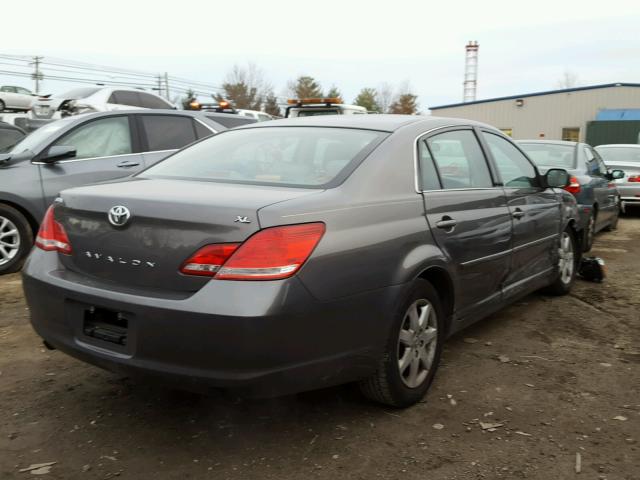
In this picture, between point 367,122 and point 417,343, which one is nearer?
point 417,343

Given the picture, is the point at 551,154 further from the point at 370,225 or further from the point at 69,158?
the point at 370,225

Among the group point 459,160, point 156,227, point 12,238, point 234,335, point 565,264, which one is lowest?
point 565,264

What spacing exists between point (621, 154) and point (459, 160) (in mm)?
10067

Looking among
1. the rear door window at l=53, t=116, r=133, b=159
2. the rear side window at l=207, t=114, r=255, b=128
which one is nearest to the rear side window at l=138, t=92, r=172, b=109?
the rear side window at l=207, t=114, r=255, b=128

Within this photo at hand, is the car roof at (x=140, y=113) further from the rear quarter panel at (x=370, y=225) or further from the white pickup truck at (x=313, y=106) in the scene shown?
the white pickup truck at (x=313, y=106)

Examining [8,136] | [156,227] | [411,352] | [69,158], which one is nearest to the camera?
[156,227]

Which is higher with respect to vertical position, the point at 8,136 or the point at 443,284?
the point at 8,136

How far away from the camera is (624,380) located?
12.0ft

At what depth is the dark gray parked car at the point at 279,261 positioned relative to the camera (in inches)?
98.1

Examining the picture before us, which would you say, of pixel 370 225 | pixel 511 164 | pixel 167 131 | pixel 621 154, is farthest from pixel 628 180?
pixel 370 225

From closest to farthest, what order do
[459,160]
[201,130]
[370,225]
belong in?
1. [370,225]
2. [459,160]
3. [201,130]

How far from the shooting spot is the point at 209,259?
252 cm

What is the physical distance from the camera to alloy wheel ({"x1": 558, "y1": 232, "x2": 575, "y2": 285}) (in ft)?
17.5

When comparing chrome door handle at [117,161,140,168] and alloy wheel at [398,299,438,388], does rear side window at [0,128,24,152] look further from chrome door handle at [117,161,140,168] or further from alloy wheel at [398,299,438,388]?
alloy wheel at [398,299,438,388]
